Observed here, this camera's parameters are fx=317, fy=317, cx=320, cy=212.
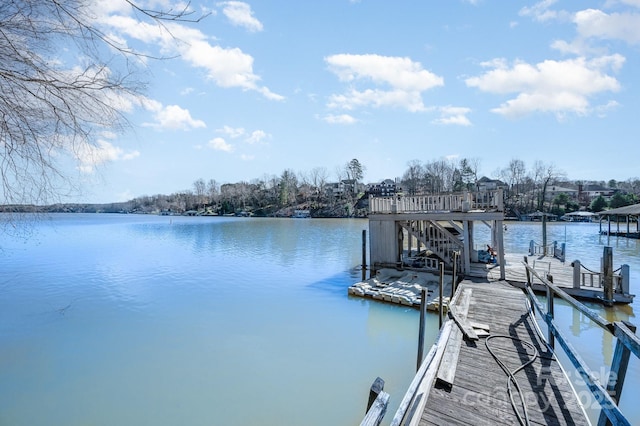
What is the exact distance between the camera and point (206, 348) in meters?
9.58

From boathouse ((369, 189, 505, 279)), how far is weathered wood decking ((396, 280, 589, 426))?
254 inches

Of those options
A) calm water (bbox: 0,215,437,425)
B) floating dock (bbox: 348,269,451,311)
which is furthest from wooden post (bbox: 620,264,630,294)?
calm water (bbox: 0,215,437,425)

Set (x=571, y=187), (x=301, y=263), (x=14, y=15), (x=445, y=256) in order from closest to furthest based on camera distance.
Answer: (x=14, y=15)
(x=445, y=256)
(x=301, y=263)
(x=571, y=187)

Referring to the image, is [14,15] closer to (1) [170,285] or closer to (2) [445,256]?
(2) [445,256]

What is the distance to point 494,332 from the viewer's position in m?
6.34

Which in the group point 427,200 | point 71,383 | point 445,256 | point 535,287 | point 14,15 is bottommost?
point 71,383

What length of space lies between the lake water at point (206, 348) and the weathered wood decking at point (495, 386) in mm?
2196

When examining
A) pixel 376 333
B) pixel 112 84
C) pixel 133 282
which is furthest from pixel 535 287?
pixel 133 282

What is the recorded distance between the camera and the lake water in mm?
6773

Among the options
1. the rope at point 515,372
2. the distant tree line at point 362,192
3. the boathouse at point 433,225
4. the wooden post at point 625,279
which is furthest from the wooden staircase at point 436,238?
the distant tree line at point 362,192

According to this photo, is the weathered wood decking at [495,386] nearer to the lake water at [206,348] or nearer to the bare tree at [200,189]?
the lake water at [206,348]

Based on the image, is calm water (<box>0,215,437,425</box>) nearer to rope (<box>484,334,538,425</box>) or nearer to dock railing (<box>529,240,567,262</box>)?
rope (<box>484,334,538,425</box>)

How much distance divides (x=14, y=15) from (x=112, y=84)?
2.07 feet

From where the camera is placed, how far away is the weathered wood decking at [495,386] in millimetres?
3816
